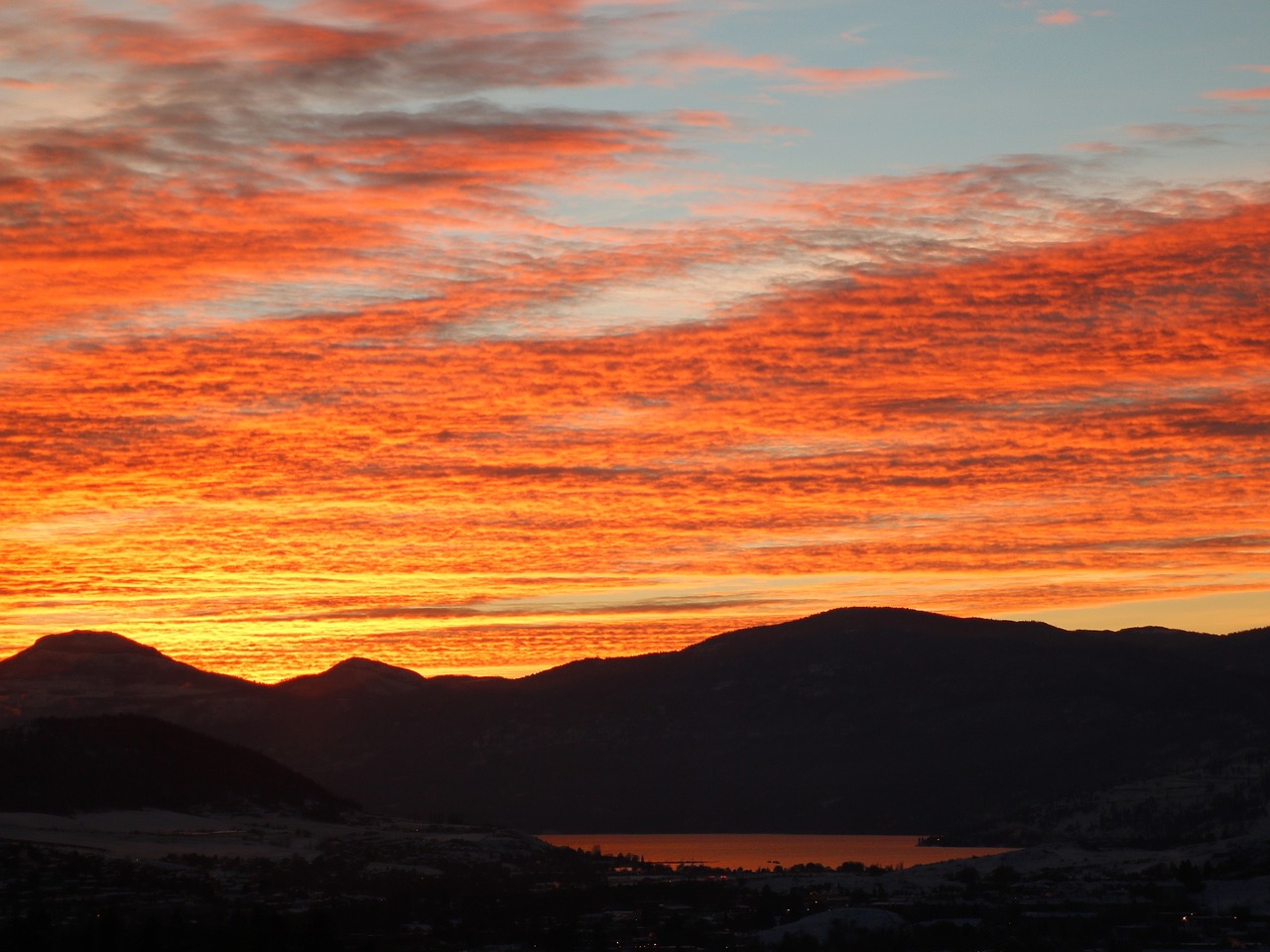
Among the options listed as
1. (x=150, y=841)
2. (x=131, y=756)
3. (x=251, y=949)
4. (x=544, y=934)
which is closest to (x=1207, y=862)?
(x=544, y=934)

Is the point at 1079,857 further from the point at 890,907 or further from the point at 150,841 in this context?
the point at 150,841

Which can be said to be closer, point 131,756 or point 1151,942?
point 1151,942

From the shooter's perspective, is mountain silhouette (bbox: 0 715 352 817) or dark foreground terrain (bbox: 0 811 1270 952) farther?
mountain silhouette (bbox: 0 715 352 817)

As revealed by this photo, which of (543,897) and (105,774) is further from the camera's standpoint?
(105,774)

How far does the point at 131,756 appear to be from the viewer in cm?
19188

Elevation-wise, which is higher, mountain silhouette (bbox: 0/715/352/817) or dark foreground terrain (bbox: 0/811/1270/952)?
mountain silhouette (bbox: 0/715/352/817)

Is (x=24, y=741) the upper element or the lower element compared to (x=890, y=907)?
upper

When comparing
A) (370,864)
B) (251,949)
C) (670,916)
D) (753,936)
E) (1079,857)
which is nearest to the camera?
(251,949)

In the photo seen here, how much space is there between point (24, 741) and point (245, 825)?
27.6 metres

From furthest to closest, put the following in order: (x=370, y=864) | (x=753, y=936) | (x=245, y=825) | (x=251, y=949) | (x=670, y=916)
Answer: (x=245, y=825) < (x=370, y=864) < (x=670, y=916) < (x=753, y=936) < (x=251, y=949)

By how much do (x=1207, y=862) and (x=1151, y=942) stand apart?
31121 millimetres

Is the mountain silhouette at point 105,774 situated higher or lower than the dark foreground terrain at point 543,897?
higher

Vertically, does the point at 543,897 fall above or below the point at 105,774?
below

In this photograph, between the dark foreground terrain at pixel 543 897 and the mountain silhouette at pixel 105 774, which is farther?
Answer: the mountain silhouette at pixel 105 774
